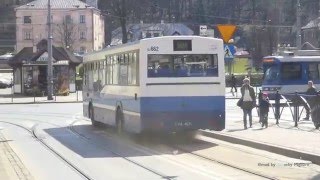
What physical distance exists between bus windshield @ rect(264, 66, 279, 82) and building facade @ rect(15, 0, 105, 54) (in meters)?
83.5

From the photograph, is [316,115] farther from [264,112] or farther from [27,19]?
[27,19]

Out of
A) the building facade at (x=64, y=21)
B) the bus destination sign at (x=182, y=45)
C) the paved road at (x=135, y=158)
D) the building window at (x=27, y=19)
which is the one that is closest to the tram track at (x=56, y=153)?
the paved road at (x=135, y=158)

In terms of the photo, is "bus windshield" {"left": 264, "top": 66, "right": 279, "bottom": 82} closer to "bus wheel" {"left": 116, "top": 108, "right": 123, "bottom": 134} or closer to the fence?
the fence

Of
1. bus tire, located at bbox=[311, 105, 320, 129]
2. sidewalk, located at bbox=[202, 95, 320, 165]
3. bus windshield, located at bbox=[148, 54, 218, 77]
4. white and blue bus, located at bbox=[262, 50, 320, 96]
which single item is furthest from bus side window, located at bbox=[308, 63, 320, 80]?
bus windshield, located at bbox=[148, 54, 218, 77]

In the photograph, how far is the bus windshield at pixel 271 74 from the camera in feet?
142

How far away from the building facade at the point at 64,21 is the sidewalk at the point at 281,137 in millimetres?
103693

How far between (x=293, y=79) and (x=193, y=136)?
898 inches

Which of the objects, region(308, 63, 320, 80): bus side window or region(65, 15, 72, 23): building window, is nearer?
region(308, 63, 320, 80): bus side window

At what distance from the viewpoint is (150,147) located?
18.8 m

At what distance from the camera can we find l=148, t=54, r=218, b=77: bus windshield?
1916cm

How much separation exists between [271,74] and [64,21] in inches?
3360

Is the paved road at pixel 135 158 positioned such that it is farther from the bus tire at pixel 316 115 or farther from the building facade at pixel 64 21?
the building facade at pixel 64 21

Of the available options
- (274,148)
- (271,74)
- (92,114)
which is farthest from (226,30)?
(271,74)

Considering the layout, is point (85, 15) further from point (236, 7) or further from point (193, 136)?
point (193, 136)
